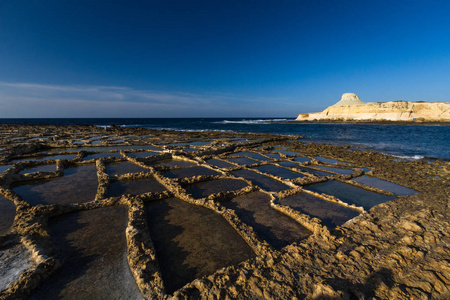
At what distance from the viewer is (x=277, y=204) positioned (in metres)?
4.86

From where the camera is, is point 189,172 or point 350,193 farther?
point 189,172

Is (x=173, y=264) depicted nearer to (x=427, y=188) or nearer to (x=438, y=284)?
(x=438, y=284)

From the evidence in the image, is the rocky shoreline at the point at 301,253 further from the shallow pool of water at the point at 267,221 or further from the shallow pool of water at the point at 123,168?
the shallow pool of water at the point at 123,168

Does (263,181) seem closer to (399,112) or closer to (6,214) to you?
(6,214)

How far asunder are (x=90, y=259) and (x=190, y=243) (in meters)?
1.54

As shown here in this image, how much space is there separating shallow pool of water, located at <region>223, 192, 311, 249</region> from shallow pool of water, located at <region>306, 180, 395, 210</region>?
2.32 meters

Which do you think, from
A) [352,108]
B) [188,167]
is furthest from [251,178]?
[352,108]

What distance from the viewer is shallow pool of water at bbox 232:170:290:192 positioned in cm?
632

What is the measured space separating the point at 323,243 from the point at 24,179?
9219mm

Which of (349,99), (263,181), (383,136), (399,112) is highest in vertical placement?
(349,99)

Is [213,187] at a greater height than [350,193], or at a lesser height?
greater

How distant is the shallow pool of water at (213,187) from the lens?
5.80 meters

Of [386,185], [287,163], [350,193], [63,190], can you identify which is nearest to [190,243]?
[63,190]

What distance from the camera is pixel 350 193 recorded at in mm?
6023
